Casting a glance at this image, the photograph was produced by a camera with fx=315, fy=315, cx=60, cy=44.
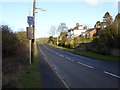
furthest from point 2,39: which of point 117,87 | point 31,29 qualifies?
point 117,87

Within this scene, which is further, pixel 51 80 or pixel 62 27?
pixel 62 27

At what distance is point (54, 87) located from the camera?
13.9m

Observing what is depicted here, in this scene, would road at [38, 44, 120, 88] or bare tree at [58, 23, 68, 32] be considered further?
bare tree at [58, 23, 68, 32]

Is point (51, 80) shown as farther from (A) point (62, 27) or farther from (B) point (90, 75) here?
(A) point (62, 27)

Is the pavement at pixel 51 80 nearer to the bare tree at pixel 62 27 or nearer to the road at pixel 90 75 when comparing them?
the road at pixel 90 75

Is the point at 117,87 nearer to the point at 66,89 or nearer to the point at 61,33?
the point at 66,89

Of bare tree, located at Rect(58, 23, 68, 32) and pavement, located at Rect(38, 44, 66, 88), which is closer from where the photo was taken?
pavement, located at Rect(38, 44, 66, 88)

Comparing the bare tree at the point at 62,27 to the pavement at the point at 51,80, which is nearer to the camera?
Result: the pavement at the point at 51,80

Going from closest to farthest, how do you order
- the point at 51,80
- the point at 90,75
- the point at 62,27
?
the point at 51,80 < the point at 90,75 < the point at 62,27

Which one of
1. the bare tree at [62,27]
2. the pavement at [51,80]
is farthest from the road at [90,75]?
the bare tree at [62,27]

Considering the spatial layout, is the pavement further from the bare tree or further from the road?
the bare tree

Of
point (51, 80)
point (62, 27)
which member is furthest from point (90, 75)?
point (62, 27)

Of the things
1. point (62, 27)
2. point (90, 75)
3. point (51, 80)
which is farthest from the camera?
point (62, 27)

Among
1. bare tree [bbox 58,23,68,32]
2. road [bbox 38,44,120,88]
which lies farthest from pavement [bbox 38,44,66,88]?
bare tree [bbox 58,23,68,32]
